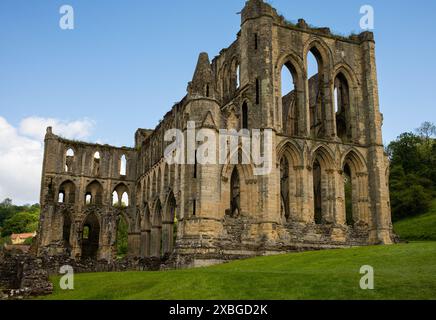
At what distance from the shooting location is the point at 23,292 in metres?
18.2

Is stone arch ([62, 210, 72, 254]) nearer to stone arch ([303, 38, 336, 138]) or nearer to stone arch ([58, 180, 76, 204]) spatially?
stone arch ([58, 180, 76, 204])

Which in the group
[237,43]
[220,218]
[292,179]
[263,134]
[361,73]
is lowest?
[220,218]

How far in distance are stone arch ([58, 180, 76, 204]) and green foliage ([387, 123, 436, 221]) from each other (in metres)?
29.3

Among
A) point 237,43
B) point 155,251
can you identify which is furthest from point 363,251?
point 155,251

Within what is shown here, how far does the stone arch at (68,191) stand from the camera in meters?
48.6

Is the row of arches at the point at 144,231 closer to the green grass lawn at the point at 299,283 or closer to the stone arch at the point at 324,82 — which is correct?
the stone arch at the point at 324,82

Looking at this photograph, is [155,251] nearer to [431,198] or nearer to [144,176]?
[144,176]

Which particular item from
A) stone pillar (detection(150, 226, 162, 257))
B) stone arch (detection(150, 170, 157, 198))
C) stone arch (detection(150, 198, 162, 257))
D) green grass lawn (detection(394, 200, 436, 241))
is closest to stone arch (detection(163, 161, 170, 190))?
stone arch (detection(150, 198, 162, 257))

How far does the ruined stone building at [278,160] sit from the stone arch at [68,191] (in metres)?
4.30

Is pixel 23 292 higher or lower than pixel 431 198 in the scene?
lower

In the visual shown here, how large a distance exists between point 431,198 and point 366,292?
39654 millimetres

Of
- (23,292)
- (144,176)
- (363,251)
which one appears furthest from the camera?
(144,176)

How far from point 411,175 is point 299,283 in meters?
40.4

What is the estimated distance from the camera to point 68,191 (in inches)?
1924
